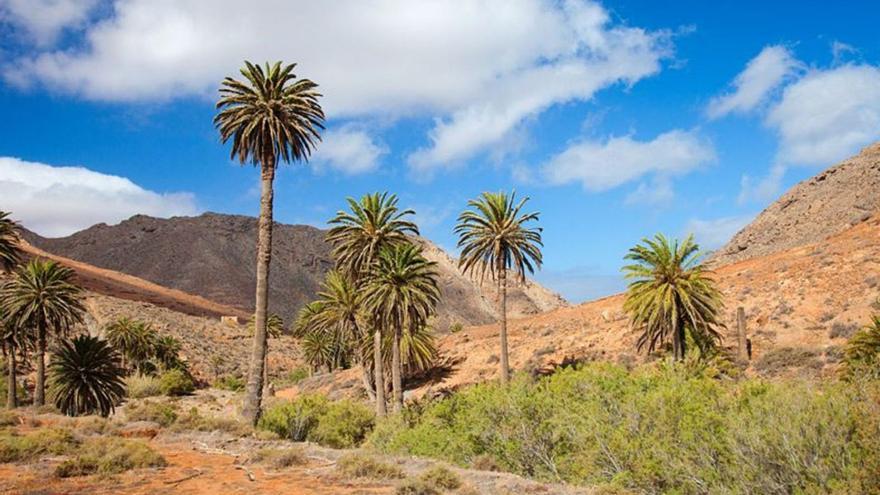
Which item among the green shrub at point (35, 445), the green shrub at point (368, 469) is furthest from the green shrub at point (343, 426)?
the green shrub at point (368, 469)

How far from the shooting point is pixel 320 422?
2825 cm

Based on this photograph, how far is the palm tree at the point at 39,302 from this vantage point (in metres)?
35.8

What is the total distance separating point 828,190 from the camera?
71.9 meters

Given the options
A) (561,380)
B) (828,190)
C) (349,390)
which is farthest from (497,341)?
(828,190)

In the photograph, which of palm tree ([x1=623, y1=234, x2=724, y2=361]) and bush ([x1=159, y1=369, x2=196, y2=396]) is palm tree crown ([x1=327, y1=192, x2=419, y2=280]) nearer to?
palm tree ([x1=623, y1=234, x2=724, y2=361])

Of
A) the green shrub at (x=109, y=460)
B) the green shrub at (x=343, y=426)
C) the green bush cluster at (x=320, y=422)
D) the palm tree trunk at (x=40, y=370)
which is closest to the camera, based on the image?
the green shrub at (x=109, y=460)

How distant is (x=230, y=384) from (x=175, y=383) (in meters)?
11.0

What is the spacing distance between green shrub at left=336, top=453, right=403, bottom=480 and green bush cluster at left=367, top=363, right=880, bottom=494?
13.3 feet

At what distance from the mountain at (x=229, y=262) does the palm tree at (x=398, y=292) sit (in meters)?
98.4

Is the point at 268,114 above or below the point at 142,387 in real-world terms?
above

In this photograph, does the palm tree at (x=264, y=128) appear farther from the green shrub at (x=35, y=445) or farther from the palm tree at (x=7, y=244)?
the palm tree at (x=7, y=244)

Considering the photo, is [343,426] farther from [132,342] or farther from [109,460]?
[132,342]

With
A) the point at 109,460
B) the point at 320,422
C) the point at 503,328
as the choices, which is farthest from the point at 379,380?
the point at 109,460

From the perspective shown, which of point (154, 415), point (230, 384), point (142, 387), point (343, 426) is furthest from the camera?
point (230, 384)
